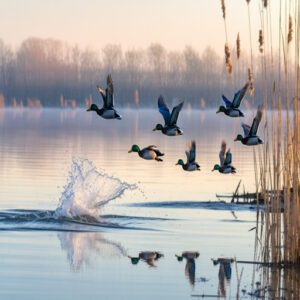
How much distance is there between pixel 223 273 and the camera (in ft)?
40.7

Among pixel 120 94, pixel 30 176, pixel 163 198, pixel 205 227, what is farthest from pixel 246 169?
pixel 120 94

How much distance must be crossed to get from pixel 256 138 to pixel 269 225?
2368 mm

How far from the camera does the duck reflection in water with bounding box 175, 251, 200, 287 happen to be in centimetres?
1214

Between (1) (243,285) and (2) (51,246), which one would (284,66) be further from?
(2) (51,246)

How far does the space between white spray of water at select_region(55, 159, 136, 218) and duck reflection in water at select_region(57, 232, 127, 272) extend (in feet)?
5.50

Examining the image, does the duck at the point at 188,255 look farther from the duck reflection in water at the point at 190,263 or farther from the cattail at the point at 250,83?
the cattail at the point at 250,83

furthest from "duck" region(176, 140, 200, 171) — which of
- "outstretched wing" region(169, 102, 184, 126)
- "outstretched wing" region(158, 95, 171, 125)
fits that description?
"outstretched wing" region(169, 102, 184, 126)

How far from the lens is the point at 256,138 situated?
558 inches

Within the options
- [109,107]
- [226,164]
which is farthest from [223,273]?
[226,164]

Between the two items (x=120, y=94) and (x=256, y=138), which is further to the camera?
(x=120, y=94)

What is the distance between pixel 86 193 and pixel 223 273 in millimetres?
6121

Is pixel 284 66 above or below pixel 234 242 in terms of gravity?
above

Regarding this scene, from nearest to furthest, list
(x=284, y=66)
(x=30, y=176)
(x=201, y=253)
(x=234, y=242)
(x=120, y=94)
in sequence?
(x=284, y=66), (x=201, y=253), (x=234, y=242), (x=30, y=176), (x=120, y=94)

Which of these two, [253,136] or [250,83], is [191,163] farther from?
[250,83]
